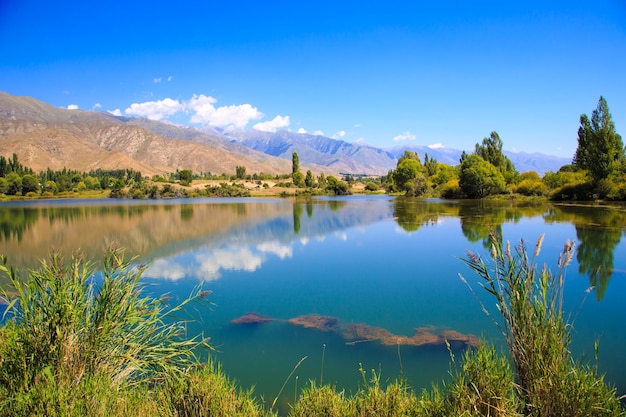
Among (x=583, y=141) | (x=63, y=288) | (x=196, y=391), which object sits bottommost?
(x=196, y=391)

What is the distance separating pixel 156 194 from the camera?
102500 mm

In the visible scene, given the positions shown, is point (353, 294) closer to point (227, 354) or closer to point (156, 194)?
point (227, 354)

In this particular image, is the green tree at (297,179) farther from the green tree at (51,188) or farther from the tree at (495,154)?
the green tree at (51,188)

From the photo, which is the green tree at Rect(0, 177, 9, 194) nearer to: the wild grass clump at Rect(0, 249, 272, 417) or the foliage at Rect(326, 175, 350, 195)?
the foliage at Rect(326, 175, 350, 195)

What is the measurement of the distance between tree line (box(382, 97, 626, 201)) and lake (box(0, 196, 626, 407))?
21.4 metres

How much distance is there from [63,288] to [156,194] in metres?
105

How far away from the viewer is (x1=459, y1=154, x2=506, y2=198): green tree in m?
68.4

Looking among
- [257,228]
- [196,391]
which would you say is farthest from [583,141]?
[196,391]

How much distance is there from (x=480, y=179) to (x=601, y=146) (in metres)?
21.4

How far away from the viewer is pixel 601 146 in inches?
1900

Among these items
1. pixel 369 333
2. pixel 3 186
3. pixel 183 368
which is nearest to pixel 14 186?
pixel 3 186

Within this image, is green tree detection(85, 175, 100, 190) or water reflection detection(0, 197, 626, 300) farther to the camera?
green tree detection(85, 175, 100, 190)

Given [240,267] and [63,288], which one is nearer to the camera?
[63,288]

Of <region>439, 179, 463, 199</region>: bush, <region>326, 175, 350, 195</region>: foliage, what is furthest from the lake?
<region>326, 175, 350, 195</region>: foliage
